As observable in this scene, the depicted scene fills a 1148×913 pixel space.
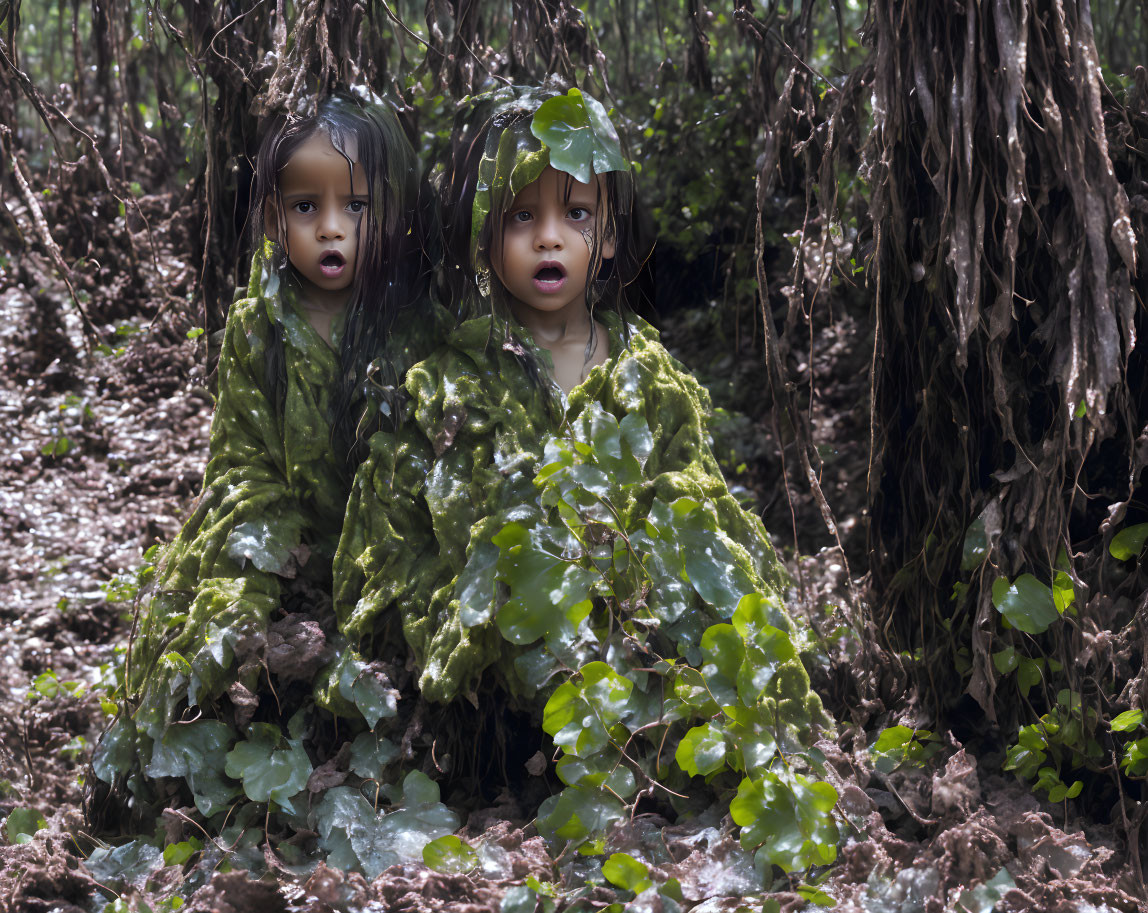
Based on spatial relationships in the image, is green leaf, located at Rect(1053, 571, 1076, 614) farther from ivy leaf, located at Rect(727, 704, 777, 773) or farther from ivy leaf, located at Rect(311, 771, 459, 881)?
ivy leaf, located at Rect(311, 771, 459, 881)

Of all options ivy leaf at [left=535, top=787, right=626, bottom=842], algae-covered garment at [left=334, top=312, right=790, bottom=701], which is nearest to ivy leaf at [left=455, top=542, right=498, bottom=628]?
algae-covered garment at [left=334, top=312, right=790, bottom=701]

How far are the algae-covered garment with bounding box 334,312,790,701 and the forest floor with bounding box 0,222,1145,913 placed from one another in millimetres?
294

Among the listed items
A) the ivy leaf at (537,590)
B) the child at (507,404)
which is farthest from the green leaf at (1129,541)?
the ivy leaf at (537,590)

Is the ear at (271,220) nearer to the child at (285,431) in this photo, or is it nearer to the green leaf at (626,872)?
the child at (285,431)

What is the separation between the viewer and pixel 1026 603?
1947 millimetres

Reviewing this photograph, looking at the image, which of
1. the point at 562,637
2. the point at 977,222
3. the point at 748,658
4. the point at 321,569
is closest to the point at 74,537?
the point at 321,569

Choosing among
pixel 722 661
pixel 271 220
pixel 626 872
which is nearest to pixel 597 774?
pixel 626 872

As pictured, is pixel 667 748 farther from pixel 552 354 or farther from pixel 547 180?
pixel 547 180

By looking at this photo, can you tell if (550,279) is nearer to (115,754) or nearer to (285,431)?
(285,431)

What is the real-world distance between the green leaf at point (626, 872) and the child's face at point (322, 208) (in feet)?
3.96

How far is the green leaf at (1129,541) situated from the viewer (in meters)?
1.98

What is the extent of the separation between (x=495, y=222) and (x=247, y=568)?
796 mm

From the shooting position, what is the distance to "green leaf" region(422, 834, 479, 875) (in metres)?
1.79

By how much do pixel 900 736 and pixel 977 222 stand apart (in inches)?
36.1
